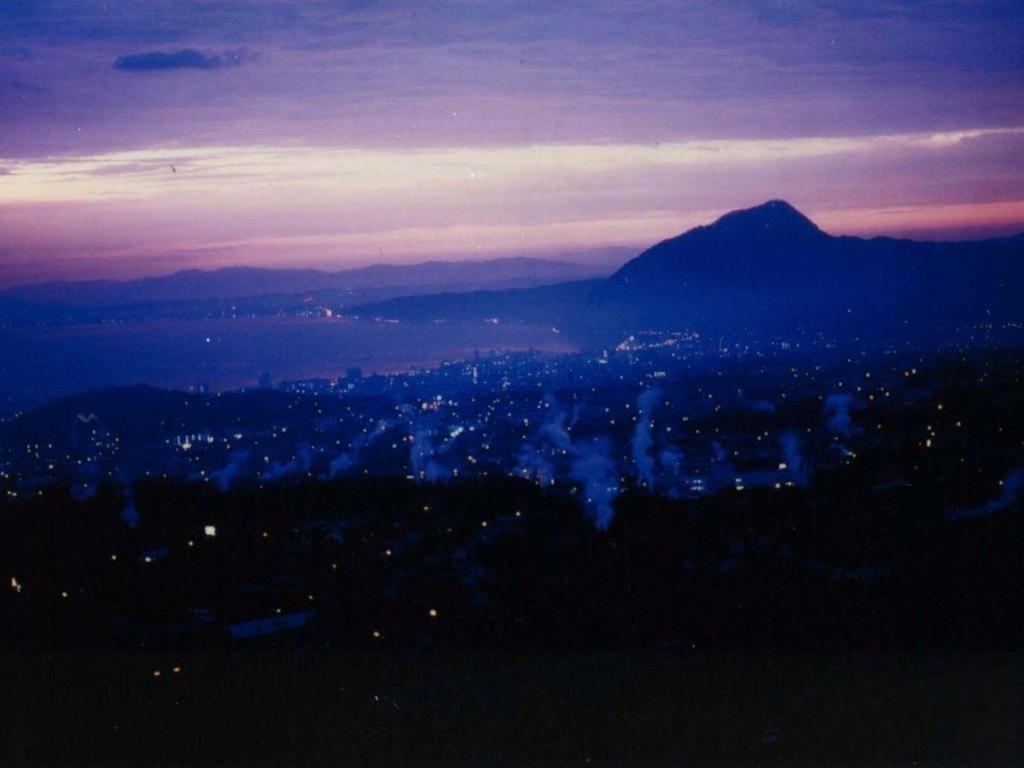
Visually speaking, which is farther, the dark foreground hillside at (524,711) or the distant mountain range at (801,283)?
the distant mountain range at (801,283)

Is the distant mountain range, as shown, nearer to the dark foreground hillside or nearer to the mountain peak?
the mountain peak

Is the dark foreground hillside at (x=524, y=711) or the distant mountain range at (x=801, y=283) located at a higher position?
the distant mountain range at (x=801, y=283)

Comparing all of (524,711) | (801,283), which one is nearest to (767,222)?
(801,283)

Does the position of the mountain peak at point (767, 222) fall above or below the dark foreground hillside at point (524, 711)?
above

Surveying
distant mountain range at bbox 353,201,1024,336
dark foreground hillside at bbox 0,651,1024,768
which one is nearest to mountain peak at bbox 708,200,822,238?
distant mountain range at bbox 353,201,1024,336

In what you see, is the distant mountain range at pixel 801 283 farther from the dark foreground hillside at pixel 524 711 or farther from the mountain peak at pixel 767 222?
the dark foreground hillside at pixel 524 711

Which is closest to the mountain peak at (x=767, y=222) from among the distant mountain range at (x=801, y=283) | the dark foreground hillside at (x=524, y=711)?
the distant mountain range at (x=801, y=283)

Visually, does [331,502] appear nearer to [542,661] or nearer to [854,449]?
[542,661]

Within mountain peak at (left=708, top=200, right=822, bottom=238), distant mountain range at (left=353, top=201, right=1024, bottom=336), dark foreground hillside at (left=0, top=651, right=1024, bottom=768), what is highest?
mountain peak at (left=708, top=200, right=822, bottom=238)

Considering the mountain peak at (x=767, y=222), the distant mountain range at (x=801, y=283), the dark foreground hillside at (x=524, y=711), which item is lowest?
the dark foreground hillside at (x=524, y=711)
